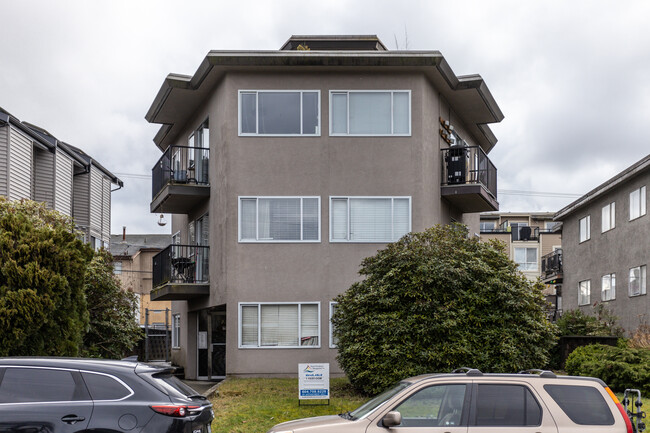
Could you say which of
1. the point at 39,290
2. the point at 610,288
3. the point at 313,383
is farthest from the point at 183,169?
the point at 610,288

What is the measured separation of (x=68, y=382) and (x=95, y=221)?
27708mm

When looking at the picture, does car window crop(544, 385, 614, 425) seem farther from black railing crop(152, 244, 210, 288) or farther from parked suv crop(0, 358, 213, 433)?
black railing crop(152, 244, 210, 288)

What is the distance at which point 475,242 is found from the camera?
1758 cm

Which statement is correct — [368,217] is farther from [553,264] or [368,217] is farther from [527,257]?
[527,257]

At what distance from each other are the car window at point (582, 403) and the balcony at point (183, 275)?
15.5 m

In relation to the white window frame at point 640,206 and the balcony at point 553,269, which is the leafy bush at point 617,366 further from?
the balcony at point 553,269

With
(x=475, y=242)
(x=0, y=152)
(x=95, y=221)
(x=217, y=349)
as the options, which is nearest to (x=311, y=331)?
(x=217, y=349)

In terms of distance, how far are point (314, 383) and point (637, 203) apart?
18.7 m

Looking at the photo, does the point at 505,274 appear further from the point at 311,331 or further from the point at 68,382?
the point at 68,382

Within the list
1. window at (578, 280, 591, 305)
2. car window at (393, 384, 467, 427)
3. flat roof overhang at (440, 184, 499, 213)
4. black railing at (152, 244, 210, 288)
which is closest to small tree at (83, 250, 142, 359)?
black railing at (152, 244, 210, 288)

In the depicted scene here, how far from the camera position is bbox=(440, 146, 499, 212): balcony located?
891 inches

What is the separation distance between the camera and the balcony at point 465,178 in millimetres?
22641

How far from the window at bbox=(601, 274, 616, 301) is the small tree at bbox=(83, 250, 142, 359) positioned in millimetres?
Result: 19414

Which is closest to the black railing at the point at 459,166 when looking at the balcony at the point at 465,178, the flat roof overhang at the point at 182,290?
the balcony at the point at 465,178
